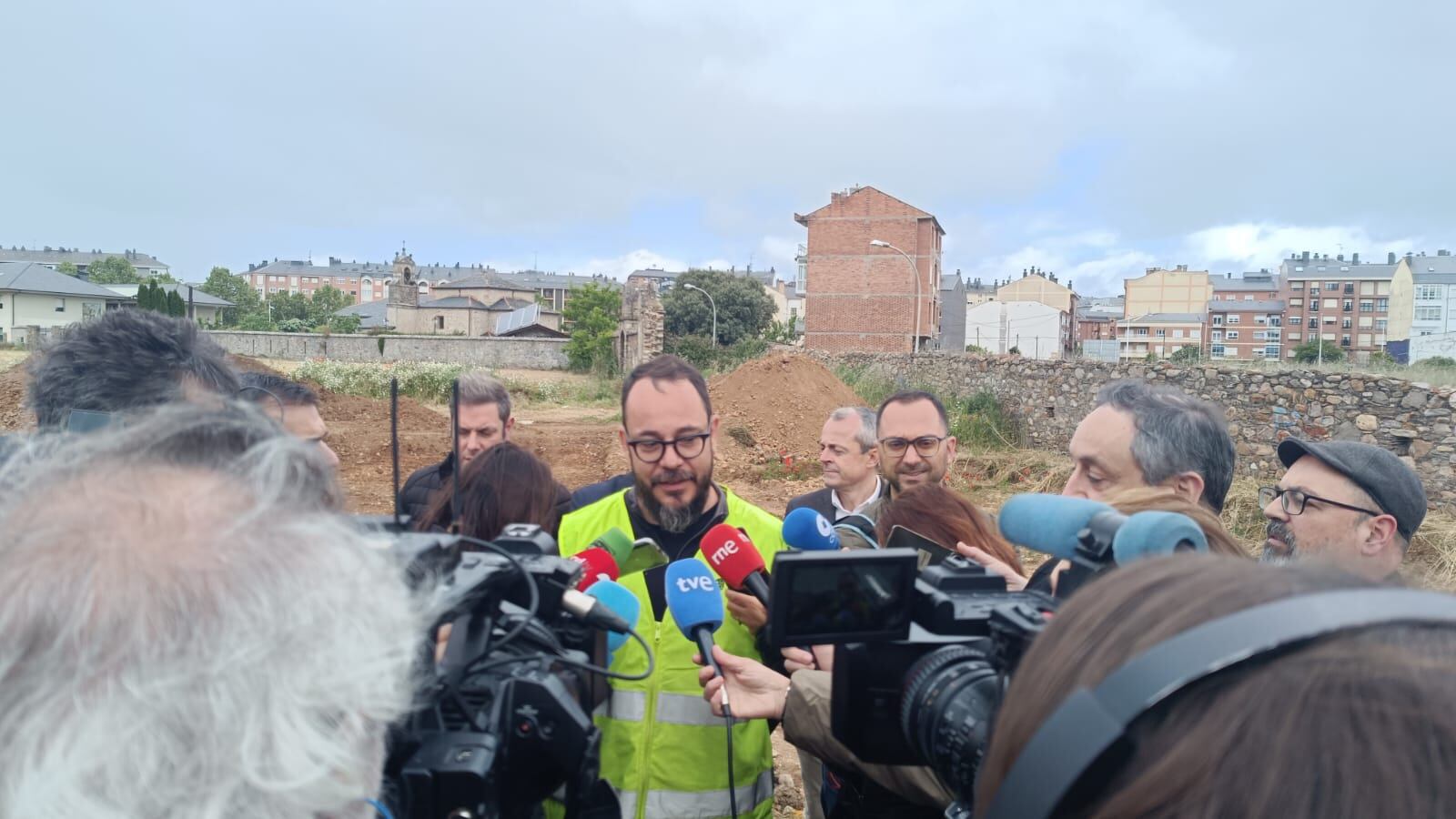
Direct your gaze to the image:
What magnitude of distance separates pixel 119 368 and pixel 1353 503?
11.8ft

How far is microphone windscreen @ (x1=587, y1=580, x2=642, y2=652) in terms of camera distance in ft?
5.86

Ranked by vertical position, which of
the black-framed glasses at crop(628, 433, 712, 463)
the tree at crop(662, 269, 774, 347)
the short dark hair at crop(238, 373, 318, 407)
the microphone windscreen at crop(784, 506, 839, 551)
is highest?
the tree at crop(662, 269, 774, 347)

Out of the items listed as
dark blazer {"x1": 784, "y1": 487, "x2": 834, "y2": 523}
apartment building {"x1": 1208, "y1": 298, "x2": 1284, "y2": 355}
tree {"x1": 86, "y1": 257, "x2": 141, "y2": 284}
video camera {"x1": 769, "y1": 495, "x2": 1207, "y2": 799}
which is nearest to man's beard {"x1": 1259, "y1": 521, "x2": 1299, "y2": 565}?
dark blazer {"x1": 784, "y1": 487, "x2": 834, "y2": 523}

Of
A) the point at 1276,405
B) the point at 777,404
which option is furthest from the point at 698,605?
the point at 777,404

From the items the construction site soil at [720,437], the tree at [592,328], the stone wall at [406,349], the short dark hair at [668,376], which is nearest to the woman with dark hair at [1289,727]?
the short dark hair at [668,376]

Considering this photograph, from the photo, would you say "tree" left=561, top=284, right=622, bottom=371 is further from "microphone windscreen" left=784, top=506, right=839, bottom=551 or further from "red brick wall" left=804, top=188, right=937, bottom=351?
"microphone windscreen" left=784, top=506, right=839, bottom=551

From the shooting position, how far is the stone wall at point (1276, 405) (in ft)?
37.4

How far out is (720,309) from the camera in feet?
166

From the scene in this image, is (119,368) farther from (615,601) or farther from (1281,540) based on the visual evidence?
(1281,540)

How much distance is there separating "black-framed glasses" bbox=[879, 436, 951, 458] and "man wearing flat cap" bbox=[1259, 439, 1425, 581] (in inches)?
Result: 54.9

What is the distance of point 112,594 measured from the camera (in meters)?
0.80

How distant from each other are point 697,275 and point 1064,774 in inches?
2102

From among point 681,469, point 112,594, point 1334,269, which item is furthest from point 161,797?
point 1334,269

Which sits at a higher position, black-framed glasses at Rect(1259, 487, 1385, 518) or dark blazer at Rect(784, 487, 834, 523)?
black-framed glasses at Rect(1259, 487, 1385, 518)
